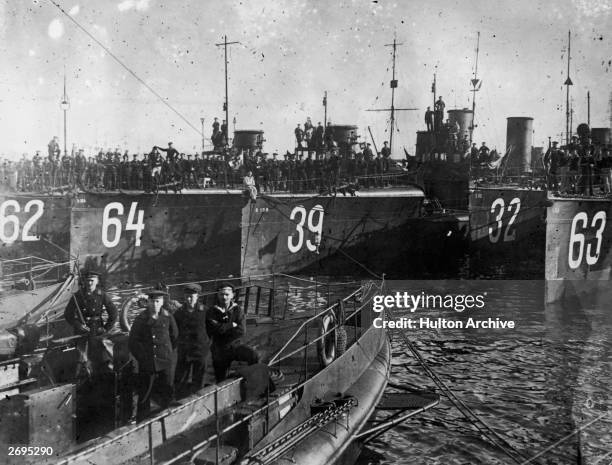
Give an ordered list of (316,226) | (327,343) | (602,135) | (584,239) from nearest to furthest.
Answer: (327,343)
(584,239)
(316,226)
(602,135)

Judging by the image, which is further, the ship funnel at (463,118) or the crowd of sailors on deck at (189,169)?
the ship funnel at (463,118)

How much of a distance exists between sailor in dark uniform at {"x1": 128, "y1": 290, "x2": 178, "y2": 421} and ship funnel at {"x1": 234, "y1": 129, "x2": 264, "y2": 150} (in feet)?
80.1

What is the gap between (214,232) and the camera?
938 inches

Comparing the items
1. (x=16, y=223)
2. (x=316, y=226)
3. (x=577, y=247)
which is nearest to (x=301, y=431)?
(x=577, y=247)

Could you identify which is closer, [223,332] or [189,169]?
[223,332]

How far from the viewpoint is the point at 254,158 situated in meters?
27.0

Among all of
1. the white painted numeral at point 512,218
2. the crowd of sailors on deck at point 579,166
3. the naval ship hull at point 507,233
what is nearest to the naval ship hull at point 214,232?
the naval ship hull at point 507,233

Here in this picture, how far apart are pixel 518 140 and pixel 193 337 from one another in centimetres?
2469

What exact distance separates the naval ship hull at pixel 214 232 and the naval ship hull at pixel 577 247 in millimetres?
6629

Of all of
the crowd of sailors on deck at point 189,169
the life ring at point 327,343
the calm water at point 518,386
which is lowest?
the calm water at point 518,386

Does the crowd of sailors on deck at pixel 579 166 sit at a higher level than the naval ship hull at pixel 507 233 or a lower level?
higher

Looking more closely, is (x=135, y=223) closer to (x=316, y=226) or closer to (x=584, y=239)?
(x=316, y=226)

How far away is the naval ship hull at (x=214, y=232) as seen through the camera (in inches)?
Result: 909

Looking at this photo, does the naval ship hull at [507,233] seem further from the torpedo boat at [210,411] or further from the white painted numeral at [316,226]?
the torpedo boat at [210,411]
